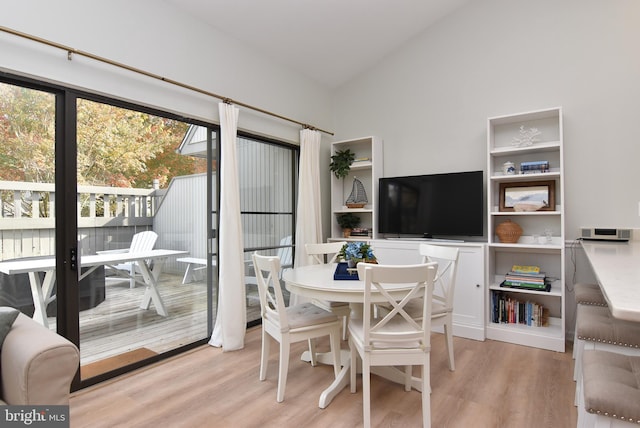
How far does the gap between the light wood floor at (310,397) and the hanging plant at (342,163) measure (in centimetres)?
231

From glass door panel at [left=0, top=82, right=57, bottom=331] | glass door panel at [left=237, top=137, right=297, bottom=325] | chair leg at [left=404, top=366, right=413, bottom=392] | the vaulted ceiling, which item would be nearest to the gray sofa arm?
glass door panel at [left=0, top=82, right=57, bottom=331]

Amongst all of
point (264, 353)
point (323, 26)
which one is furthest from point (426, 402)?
point (323, 26)

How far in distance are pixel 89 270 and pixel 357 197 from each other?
2.93 meters

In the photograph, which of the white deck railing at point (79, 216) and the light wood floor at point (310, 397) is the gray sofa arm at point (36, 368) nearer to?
the light wood floor at point (310, 397)

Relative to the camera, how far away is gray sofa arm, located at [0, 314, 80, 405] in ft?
4.51

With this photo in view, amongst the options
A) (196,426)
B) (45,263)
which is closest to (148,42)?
(45,263)

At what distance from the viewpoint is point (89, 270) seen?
2.56 metres

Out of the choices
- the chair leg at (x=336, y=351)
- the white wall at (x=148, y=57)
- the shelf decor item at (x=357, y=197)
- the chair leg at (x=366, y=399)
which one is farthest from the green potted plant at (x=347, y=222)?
the chair leg at (x=366, y=399)

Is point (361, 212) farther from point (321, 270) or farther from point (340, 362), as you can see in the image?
point (340, 362)

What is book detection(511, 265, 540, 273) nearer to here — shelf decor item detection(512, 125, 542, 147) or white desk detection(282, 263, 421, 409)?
shelf decor item detection(512, 125, 542, 147)

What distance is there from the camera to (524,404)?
7.39 ft

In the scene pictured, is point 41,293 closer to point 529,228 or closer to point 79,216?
point 79,216

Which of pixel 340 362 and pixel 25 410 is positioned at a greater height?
pixel 25 410

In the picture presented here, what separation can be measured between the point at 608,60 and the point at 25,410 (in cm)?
470
